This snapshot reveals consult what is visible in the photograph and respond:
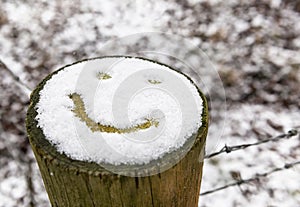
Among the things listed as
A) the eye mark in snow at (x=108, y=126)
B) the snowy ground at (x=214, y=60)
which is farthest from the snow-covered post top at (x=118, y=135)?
the snowy ground at (x=214, y=60)

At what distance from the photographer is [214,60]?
3645 millimetres

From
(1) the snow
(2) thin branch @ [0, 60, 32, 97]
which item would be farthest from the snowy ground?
(1) the snow

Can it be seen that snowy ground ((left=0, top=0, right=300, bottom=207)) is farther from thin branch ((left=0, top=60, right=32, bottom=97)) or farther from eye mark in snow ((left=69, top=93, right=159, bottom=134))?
eye mark in snow ((left=69, top=93, right=159, bottom=134))

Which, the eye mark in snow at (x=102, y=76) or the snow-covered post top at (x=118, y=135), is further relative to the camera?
the eye mark in snow at (x=102, y=76)

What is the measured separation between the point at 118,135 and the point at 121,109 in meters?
0.10

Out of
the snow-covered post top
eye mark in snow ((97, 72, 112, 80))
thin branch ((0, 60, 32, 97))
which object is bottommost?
the snow-covered post top

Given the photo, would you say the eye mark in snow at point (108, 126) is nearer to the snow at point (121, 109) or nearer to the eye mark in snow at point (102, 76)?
the snow at point (121, 109)

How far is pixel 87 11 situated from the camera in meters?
4.28

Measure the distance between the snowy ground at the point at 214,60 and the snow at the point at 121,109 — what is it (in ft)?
5.26

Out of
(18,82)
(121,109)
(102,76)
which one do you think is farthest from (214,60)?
(121,109)

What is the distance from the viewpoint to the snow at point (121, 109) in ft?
3.46

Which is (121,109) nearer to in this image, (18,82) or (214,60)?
(18,82)

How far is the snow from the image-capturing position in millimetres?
1055

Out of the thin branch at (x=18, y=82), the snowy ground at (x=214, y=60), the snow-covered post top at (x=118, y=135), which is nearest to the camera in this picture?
the snow-covered post top at (x=118, y=135)
